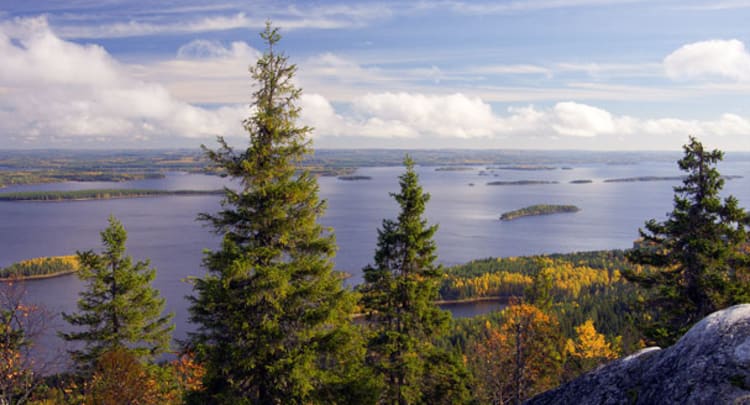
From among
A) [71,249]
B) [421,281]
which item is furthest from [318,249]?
[71,249]

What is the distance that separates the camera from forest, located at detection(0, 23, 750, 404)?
37.2ft

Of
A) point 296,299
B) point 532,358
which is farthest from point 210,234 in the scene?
point 296,299

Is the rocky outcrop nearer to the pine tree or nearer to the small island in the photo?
the pine tree

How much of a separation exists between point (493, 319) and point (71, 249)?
90605 millimetres

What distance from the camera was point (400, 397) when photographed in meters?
15.4

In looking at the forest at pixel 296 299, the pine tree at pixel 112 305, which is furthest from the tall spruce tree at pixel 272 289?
the pine tree at pixel 112 305

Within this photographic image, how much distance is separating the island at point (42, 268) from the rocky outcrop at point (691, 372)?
9487cm

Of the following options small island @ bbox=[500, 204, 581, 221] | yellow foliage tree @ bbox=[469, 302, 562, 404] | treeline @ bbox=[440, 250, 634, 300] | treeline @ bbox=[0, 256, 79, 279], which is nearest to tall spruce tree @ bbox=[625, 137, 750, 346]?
yellow foliage tree @ bbox=[469, 302, 562, 404]

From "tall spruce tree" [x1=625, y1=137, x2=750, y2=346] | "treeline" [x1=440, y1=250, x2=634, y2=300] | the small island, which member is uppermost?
"tall spruce tree" [x1=625, y1=137, x2=750, y2=346]

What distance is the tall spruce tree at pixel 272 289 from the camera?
11164 millimetres

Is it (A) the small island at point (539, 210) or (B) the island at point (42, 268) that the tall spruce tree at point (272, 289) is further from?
(A) the small island at point (539, 210)

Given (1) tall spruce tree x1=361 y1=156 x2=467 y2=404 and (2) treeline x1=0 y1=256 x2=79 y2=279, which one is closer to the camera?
(1) tall spruce tree x1=361 y1=156 x2=467 y2=404

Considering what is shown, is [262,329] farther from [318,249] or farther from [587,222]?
[587,222]

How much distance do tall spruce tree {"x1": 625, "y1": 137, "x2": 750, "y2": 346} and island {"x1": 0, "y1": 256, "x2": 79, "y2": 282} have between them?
9118 centimetres
